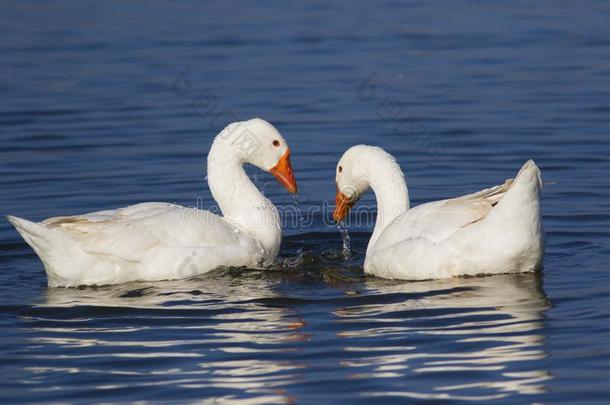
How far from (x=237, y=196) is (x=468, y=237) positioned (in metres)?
2.99

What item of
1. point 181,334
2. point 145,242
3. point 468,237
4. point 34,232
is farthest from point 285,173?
point 181,334

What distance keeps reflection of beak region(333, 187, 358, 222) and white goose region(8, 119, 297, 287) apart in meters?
0.76

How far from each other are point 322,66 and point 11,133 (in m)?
6.44

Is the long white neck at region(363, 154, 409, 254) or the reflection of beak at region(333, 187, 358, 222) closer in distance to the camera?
the long white neck at region(363, 154, 409, 254)

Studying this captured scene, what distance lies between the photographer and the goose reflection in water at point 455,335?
8242 millimetres

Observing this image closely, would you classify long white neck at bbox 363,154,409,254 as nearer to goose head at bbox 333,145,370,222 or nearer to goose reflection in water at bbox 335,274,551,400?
goose head at bbox 333,145,370,222

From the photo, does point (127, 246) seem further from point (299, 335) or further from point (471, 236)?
→ point (471, 236)

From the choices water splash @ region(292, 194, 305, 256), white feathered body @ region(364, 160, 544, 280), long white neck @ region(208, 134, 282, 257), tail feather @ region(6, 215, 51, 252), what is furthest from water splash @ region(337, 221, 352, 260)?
tail feather @ region(6, 215, 51, 252)

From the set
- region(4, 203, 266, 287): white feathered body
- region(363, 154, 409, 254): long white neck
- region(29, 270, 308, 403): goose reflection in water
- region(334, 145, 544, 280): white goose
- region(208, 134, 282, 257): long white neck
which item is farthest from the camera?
region(208, 134, 282, 257): long white neck

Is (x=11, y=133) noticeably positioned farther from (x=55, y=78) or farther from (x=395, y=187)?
(x=395, y=187)

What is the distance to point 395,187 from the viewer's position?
12.2m

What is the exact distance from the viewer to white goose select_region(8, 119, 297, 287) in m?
11.3

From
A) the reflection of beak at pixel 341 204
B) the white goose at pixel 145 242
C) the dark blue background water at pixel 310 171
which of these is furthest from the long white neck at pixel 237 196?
the reflection of beak at pixel 341 204

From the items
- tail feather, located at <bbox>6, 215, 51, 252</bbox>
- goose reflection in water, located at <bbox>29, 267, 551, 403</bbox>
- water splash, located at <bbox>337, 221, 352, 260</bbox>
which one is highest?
tail feather, located at <bbox>6, 215, 51, 252</bbox>
